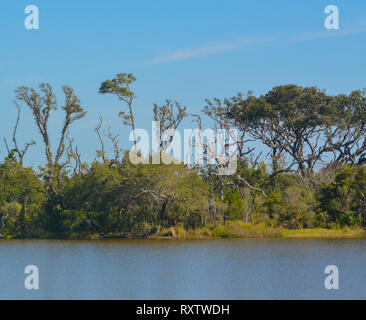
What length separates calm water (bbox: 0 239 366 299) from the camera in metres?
23.8

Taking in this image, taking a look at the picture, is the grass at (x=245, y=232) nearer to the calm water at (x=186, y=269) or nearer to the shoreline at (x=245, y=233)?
the shoreline at (x=245, y=233)

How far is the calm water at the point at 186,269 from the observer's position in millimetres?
23766

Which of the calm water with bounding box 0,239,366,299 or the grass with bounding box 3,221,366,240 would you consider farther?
the grass with bounding box 3,221,366,240

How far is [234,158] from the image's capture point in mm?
56844

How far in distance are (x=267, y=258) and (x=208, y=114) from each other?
25.7 metres

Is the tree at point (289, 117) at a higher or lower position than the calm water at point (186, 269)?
higher

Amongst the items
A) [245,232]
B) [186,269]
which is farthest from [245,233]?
[186,269]

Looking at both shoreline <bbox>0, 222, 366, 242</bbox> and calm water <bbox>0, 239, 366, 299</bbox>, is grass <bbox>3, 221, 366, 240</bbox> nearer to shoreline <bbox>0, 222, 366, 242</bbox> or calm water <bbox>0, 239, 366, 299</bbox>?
shoreline <bbox>0, 222, 366, 242</bbox>

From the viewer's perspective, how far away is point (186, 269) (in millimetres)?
29812

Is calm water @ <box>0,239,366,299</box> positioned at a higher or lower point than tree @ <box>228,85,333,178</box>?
lower

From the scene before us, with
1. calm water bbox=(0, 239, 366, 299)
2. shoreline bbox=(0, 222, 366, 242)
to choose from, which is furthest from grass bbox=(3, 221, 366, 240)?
calm water bbox=(0, 239, 366, 299)

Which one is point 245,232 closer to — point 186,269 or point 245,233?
point 245,233

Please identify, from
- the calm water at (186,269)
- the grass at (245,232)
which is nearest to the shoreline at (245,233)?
the grass at (245,232)

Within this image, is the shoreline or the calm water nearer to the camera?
the calm water
